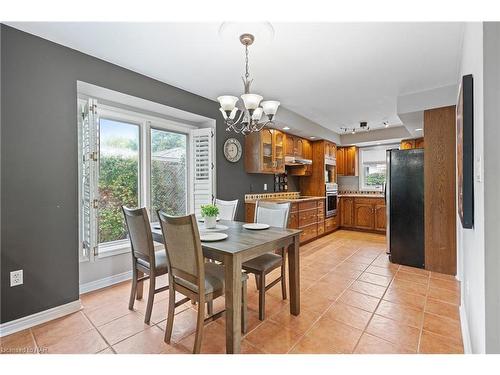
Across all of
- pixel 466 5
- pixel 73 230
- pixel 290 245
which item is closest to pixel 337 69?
pixel 466 5

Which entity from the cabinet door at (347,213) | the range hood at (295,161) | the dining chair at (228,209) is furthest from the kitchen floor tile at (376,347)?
the cabinet door at (347,213)

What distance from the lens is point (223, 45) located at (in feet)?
7.55

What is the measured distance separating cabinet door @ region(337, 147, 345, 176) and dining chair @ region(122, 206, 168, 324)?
5.49 meters

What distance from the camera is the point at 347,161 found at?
261 inches

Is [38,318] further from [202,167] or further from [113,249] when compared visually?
[202,167]

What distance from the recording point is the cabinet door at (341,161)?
6.68 metres

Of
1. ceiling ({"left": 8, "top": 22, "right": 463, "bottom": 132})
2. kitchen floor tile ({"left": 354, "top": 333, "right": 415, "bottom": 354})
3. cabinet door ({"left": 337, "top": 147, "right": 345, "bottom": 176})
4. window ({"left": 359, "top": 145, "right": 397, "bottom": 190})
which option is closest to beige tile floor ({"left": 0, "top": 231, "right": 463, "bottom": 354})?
kitchen floor tile ({"left": 354, "top": 333, "right": 415, "bottom": 354})

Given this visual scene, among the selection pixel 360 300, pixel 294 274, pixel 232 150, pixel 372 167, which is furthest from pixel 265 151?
pixel 372 167

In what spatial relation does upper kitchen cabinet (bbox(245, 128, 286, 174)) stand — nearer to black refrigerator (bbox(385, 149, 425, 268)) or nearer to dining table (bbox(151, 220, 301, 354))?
black refrigerator (bbox(385, 149, 425, 268))

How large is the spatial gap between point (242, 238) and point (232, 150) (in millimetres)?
2316

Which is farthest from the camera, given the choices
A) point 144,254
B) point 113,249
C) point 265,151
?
point 265,151

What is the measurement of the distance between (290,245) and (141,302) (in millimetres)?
1599
